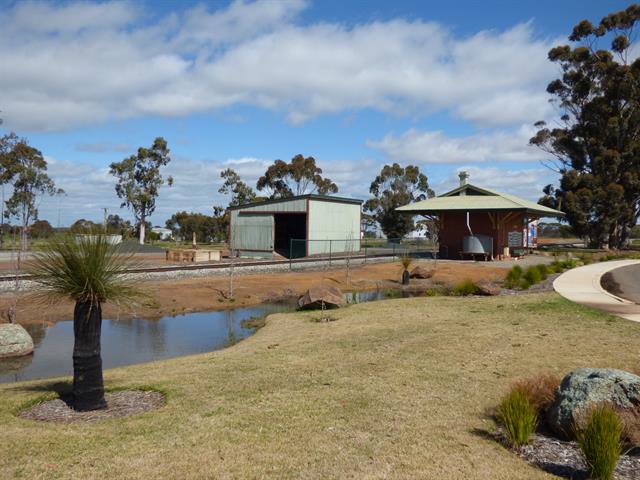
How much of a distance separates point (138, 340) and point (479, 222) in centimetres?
2957

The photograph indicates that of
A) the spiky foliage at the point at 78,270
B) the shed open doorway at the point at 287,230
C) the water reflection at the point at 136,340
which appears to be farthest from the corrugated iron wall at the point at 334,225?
the spiky foliage at the point at 78,270

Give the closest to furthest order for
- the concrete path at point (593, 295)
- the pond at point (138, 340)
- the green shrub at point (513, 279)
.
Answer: the pond at point (138, 340), the concrete path at point (593, 295), the green shrub at point (513, 279)

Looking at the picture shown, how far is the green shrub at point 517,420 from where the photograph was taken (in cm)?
534

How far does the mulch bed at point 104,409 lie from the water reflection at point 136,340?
4130 mm

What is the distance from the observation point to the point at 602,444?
4.54 m

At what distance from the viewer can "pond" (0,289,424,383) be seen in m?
11.3

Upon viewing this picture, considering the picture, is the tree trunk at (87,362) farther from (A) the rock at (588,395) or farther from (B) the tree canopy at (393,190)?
(B) the tree canopy at (393,190)

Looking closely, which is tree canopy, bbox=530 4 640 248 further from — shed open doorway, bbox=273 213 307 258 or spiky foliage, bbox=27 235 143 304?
spiky foliage, bbox=27 235 143 304

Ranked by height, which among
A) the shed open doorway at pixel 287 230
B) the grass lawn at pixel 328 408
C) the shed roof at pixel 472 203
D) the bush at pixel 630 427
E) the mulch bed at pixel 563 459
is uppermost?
the shed roof at pixel 472 203

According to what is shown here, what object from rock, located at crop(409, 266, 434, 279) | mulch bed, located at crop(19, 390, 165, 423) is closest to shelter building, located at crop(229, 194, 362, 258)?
rock, located at crop(409, 266, 434, 279)

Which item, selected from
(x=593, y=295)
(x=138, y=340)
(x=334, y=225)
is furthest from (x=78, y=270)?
(x=334, y=225)

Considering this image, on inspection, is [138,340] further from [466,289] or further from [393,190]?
[393,190]

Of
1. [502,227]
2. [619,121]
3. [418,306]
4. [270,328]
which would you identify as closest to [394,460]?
[270,328]

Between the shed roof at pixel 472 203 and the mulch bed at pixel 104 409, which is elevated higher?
the shed roof at pixel 472 203
